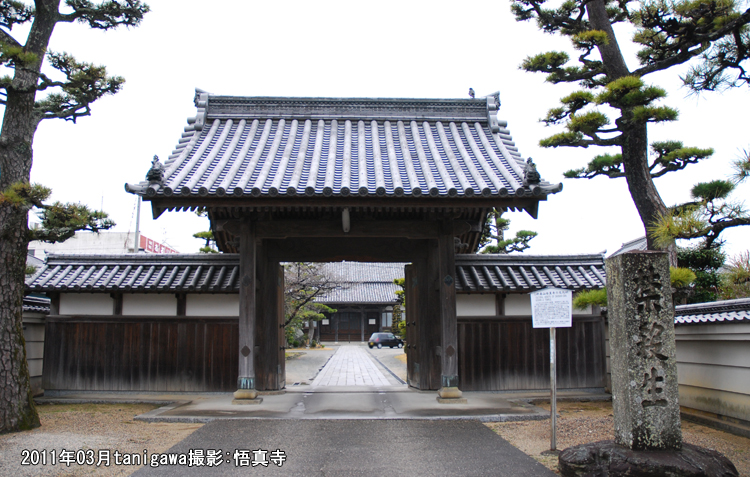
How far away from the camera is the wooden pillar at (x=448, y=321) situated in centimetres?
877

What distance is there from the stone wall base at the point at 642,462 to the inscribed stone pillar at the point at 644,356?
180 mm

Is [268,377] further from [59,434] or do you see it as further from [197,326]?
[59,434]

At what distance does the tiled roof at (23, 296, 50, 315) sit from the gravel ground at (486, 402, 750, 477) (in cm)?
867

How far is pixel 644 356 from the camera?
5.09 meters

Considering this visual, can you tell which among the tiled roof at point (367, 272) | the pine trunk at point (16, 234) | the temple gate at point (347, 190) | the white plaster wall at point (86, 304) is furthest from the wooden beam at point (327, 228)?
the tiled roof at point (367, 272)

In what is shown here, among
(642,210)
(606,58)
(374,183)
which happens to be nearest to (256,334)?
(374,183)

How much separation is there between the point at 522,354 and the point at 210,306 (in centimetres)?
636

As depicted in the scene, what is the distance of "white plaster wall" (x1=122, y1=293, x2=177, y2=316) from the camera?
1035 centimetres

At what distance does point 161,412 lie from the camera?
808cm

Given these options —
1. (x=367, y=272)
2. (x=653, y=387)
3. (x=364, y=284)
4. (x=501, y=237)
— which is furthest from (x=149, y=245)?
(x=653, y=387)

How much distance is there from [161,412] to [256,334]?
8.42 feet

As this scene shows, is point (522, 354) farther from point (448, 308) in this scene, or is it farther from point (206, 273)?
point (206, 273)

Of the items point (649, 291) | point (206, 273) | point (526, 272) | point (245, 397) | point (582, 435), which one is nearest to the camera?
point (649, 291)

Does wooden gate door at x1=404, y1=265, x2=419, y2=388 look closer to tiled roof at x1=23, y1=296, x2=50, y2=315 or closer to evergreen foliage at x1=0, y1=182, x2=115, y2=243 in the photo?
evergreen foliage at x1=0, y1=182, x2=115, y2=243
